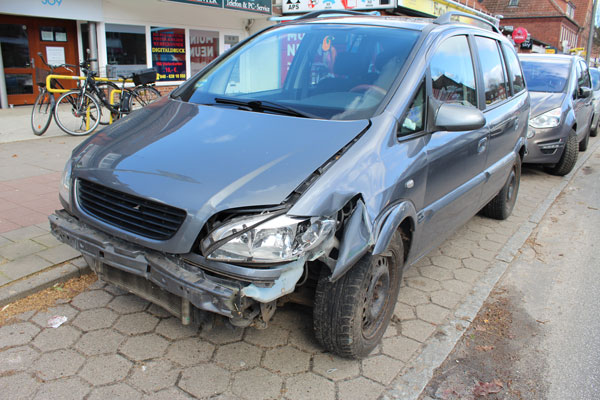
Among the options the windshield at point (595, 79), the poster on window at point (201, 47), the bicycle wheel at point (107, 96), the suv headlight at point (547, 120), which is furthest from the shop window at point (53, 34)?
the windshield at point (595, 79)

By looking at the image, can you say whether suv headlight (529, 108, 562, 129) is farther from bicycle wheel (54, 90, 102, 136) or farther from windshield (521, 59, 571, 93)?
bicycle wheel (54, 90, 102, 136)

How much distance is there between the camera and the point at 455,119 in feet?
10.0

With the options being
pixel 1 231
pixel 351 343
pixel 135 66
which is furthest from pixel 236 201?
pixel 135 66

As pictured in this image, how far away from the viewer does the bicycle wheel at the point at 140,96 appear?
30.3ft

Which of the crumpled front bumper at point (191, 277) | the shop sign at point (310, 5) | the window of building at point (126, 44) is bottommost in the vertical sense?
the crumpled front bumper at point (191, 277)

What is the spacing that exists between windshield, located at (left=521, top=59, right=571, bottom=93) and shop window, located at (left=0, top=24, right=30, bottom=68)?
11.3 m

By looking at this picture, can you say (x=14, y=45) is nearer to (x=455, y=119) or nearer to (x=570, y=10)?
(x=455, y=119)

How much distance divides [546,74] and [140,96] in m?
7.49

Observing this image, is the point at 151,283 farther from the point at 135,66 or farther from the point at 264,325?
the point at 135,66

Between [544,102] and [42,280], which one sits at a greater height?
[544,102]

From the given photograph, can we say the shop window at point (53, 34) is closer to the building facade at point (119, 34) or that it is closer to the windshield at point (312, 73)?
the building facade at point (119, 34)

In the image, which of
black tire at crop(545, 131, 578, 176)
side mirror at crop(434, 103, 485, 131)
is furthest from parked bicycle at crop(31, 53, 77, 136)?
black tire at crop(545, 131, 578, 176)

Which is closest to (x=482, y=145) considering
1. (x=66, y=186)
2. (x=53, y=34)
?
(x=66, y=186)

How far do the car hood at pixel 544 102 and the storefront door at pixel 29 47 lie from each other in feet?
36.0
